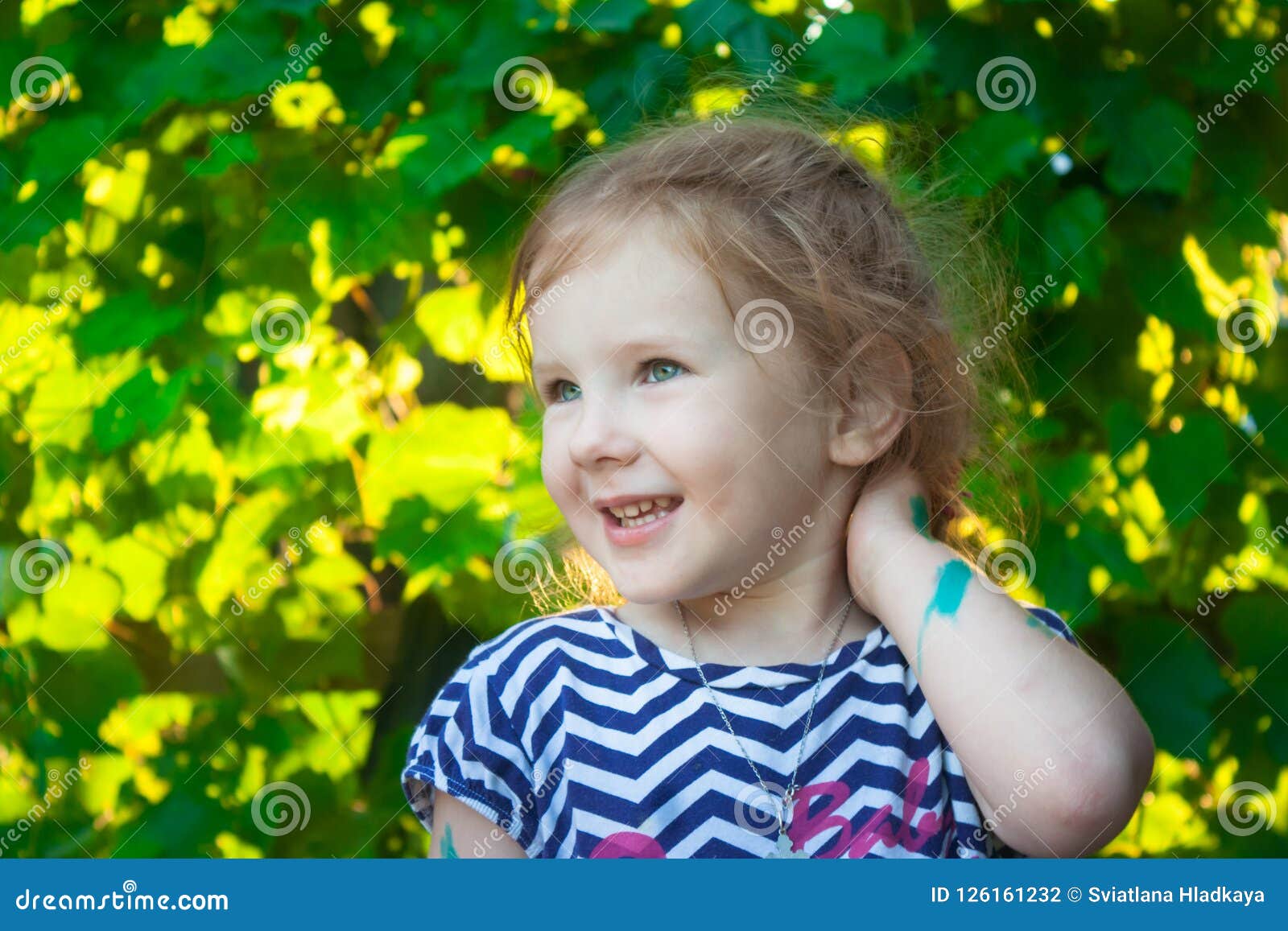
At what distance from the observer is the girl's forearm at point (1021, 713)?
919mm

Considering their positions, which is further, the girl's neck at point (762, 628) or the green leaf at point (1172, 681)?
the green leaf at point (1172, 681)

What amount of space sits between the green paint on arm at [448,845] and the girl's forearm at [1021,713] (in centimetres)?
41

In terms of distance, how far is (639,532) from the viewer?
3.26 ft

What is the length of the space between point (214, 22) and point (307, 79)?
13cm

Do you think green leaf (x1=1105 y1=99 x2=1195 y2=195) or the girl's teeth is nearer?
the girl's teeth

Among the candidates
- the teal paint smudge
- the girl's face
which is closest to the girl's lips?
the girl's face

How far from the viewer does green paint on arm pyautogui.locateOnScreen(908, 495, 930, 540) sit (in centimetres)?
110

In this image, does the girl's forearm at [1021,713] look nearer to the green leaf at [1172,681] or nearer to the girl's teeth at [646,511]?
the girl's teeth at [646,511]

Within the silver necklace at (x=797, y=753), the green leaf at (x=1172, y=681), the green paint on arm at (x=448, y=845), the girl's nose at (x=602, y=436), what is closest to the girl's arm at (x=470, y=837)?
the green paint on arm at (x=448, y=845)

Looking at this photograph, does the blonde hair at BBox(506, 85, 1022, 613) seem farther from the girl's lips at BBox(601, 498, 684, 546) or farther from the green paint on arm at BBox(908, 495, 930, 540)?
the girl's lips at BBox(601, 498, 684, 546)

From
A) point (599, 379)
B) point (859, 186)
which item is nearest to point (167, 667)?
point (599, 379)

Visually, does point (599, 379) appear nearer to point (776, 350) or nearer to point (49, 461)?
point (776, 350)

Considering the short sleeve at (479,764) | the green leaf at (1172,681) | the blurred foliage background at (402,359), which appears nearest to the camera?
the short sleeve at (479,764)

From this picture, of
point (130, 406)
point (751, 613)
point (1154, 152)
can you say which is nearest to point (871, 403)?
point (751, 613)
